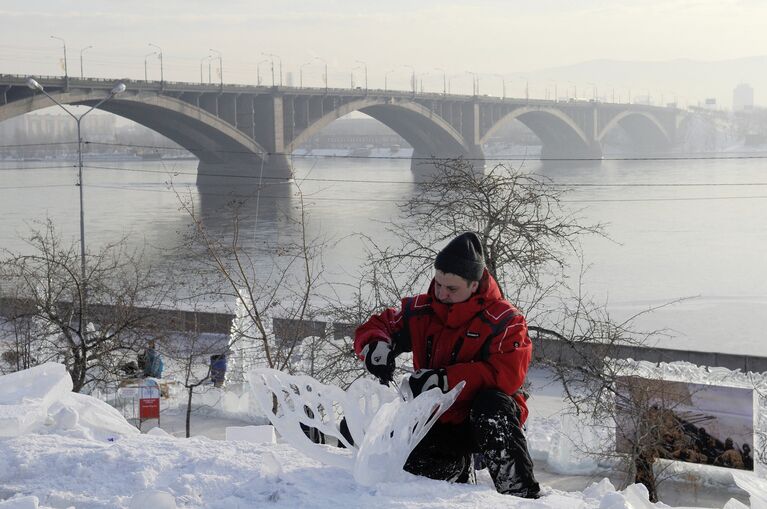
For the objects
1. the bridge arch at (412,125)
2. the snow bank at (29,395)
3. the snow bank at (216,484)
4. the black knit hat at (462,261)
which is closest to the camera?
the snow bank at (216,484)

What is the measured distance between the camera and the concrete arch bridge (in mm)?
36000

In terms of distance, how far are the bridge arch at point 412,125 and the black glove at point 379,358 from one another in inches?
1678

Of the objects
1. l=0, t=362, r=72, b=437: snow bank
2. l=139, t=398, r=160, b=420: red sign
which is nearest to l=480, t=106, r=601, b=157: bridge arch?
l=139, t=398, r=160, b=420: red sign

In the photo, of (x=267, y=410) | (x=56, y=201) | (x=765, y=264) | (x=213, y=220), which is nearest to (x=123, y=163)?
(x=56, y=201)

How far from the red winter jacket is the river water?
391 inches

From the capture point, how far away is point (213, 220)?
31562mm

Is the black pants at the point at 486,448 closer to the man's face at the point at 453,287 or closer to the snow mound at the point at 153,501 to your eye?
the man's face at the point at 453,287

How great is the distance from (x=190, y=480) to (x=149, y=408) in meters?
8.62

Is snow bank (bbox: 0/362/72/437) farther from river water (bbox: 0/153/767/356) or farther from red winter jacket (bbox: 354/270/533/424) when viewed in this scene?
river water (bbox: 0/153/767/356)

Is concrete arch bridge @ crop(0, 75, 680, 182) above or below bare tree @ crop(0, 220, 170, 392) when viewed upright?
above

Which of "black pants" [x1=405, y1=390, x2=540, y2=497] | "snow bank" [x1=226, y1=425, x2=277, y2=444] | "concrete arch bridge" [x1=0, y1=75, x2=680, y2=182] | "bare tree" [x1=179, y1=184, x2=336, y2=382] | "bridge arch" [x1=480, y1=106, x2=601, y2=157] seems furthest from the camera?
"bridge arch" [x1=480, y1=106, x2=601, y2=157]

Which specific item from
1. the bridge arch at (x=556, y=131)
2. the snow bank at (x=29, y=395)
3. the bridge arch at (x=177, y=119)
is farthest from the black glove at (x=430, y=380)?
the bridge arch at (x=556, y=131)

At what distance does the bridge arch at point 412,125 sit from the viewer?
48750mm

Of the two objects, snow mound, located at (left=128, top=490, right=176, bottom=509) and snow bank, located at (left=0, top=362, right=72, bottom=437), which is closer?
snow mound, located at (left=128, top=490, right=176, bottom=509)
